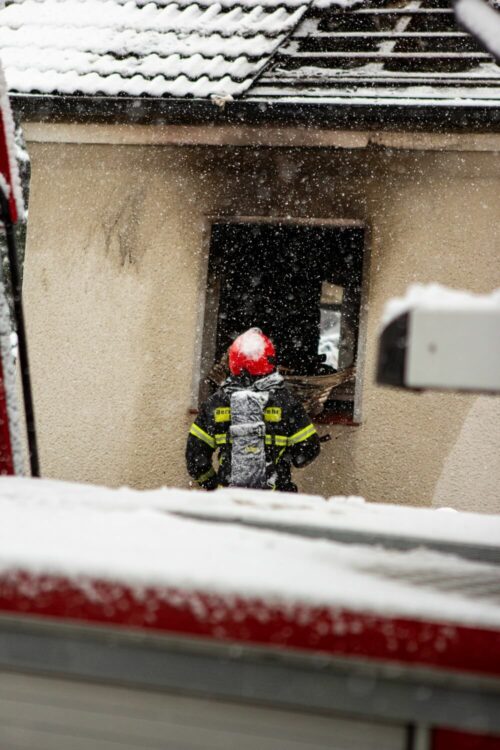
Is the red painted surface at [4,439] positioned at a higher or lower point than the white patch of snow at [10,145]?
lower

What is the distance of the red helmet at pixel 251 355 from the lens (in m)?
4.72

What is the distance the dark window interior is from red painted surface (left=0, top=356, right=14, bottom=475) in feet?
12.3

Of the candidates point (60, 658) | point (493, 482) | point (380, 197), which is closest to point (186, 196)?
point (380, 197)

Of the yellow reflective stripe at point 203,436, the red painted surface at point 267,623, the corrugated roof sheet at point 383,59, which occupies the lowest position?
the yellow reflective stripe at point 203,436

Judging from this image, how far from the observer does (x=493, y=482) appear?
5520 millimetres

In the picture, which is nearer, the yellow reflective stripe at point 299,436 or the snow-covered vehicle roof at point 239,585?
the snow-covered vehicle roof at point 239,585

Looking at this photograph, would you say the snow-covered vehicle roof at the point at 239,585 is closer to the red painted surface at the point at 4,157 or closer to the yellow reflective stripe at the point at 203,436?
the red painted surface at the point at 4,157

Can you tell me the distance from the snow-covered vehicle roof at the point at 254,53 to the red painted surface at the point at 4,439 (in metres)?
3.73

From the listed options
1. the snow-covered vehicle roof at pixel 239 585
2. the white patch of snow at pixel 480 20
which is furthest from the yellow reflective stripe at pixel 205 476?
the white patch of snow at pixel 480 20

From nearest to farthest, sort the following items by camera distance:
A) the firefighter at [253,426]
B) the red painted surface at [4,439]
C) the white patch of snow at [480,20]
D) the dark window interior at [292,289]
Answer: the white patch of snow at [480,20]
the red painted surface at [4,439]
the firefighter at [253,426]
the dark window interior at [292,289]

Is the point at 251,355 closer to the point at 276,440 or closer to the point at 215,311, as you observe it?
the point at 276,440

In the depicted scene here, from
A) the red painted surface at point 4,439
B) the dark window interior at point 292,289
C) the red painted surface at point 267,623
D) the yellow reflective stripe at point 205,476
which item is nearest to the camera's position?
the red painted surface at point 267,623

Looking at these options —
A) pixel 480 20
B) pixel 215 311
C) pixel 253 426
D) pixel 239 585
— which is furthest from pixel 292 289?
pixel 239 585

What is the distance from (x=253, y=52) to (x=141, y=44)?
3.09 feet
